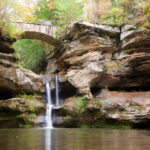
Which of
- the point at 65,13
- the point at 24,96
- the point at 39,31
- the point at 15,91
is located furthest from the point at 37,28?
the point at 24,96

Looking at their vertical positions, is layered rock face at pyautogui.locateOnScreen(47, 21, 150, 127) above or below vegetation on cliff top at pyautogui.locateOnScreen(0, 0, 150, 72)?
below

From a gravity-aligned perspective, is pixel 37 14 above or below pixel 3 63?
above

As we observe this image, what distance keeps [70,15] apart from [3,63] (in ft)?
30.8

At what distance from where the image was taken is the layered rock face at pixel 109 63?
12359 mm

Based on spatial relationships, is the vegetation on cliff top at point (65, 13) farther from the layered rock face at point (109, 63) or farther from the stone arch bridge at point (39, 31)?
the layered rock face at point (109, 63)

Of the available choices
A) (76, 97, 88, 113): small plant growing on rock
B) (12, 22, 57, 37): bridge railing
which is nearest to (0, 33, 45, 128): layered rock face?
(12, 22, 57, 37): bridge railing

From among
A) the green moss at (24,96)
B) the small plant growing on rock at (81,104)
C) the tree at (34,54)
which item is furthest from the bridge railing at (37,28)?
the small plant growing on rock at (81,104)

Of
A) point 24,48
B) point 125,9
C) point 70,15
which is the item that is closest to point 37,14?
point 24,48

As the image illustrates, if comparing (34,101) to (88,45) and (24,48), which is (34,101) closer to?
(88,45)

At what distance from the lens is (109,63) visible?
46.9 ft

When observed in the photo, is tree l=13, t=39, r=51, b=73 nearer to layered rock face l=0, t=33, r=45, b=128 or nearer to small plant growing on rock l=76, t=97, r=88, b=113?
layered rock face l=0, t=33, r=45, b=128

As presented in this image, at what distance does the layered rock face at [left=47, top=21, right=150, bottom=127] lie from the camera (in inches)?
487

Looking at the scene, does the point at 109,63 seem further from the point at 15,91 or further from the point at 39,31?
the point at 15,91

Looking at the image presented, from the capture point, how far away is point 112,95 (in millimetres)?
12820
